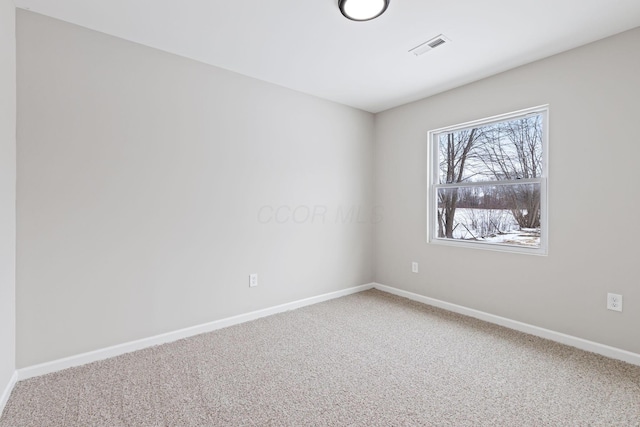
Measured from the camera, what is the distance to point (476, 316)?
119 inches

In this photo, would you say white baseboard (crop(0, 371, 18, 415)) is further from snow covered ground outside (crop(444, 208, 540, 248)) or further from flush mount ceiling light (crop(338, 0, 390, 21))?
snow covered ground outside (crop(444, 208, 540, 248))

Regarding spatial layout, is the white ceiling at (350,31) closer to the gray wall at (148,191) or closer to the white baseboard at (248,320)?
the gray wall at (148,191)

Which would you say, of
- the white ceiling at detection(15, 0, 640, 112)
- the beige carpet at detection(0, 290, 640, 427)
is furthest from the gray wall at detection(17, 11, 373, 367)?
the beige carpet at detection(0, 290, 640, 427)

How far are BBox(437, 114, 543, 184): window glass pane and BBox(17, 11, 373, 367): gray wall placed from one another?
1.39 meters

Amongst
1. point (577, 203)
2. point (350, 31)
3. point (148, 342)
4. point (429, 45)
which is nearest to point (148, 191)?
point (148, 342)

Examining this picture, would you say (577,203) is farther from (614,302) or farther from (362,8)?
(362,8)

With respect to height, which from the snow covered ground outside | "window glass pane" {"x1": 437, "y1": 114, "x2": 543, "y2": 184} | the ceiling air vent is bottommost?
the snow covered ground outside

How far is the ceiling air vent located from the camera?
2.28 m

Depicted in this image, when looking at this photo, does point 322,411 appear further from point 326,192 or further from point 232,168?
point 326,192

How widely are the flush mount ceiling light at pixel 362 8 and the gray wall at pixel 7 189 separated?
1.92m

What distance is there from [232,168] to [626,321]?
3284 millimetres

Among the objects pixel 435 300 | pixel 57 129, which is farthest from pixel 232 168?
pixel 435 300

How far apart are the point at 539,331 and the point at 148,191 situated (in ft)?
11.2

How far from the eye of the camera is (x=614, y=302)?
2230 mm
